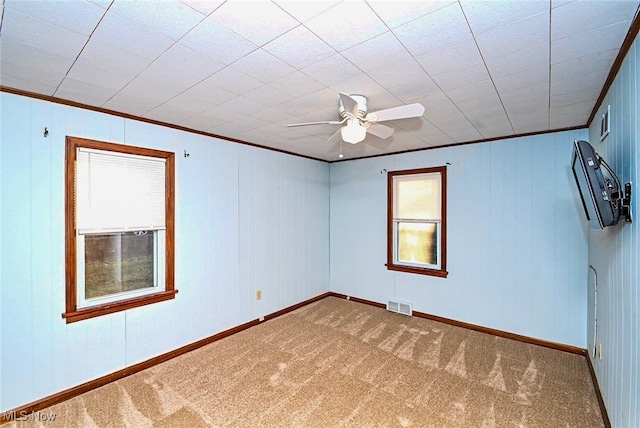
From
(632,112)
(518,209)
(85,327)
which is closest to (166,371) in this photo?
(85,327)

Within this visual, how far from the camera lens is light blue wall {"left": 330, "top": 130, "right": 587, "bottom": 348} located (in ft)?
10.7

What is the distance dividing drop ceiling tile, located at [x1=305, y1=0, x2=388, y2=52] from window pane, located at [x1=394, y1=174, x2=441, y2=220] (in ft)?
10.1

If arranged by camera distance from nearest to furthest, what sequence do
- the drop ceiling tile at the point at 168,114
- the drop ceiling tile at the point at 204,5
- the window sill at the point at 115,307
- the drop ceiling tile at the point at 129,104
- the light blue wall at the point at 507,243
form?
the drop ceiling tile at the point at 204,5
the drop ceiling tile at the point at 129,104
the window sill at the point at 115,307
the drop ceiling tile at the point at 168,114
the light blue wall at the point at 507,243

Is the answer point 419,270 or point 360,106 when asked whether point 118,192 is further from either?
point 419,270

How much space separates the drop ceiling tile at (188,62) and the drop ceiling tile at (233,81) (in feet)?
0.17

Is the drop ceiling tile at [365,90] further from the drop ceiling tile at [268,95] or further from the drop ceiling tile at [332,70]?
the drop ceiling tile at [268,95]

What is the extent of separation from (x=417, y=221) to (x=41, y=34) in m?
4.22

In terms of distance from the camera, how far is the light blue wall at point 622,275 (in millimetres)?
1554

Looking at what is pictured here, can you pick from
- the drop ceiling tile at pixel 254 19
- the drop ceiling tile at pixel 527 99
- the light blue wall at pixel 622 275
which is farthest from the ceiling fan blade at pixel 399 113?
the light blue wall at pixel 622 275

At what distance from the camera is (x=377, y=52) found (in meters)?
1.68

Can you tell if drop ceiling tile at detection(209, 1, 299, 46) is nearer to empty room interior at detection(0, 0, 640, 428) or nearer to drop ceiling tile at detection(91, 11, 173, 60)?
empty room interior at detection(0, 0, 640, 428)

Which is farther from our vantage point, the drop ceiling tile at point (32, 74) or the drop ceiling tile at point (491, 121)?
the drop ceiling tile at point (491, 121)

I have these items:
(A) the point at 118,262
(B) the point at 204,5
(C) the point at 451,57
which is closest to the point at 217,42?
(B) the point at 204,5

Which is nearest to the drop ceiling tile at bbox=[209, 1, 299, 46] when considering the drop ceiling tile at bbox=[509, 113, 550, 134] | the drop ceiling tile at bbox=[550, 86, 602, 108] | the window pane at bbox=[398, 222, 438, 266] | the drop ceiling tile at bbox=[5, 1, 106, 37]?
the drop ceiling tile at bbox=[5, 1, 106, 37]
